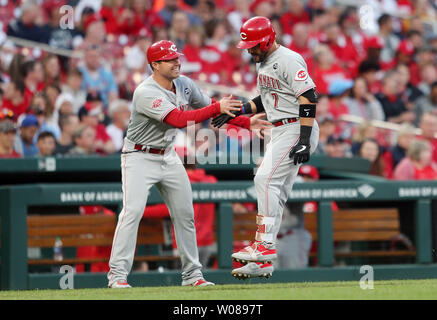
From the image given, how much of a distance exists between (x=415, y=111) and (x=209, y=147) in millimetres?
4675

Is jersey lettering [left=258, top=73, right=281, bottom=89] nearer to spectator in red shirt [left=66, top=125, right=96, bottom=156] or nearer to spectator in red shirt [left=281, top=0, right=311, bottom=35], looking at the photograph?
spectator in red shirt [left=66, top=125, right=96, bottom=156]

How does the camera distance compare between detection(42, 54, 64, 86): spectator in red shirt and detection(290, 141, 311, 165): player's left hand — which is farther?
detection(42, 54, 64, 86): spectator in red shirt

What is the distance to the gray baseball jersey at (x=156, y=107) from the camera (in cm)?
715

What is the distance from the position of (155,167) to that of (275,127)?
104cm

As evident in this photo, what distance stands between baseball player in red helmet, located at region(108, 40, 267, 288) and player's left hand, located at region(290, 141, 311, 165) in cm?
71

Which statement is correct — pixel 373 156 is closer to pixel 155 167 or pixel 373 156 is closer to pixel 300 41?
pixel 300 41

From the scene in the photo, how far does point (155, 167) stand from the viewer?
7.36 m

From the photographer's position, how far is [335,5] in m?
15.6

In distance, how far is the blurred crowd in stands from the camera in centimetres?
1075

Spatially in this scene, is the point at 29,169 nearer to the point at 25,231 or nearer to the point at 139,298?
the point at 25,231

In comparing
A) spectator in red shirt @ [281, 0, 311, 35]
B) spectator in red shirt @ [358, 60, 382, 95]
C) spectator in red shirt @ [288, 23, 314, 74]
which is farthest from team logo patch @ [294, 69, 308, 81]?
spectator in red shirt @ [281, 0, 311, 35]

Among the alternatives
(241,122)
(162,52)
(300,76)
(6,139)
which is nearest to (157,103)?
(162,52)

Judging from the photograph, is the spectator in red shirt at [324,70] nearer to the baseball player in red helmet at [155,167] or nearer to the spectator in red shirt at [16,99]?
the spectator in red shirt at [16,99]
